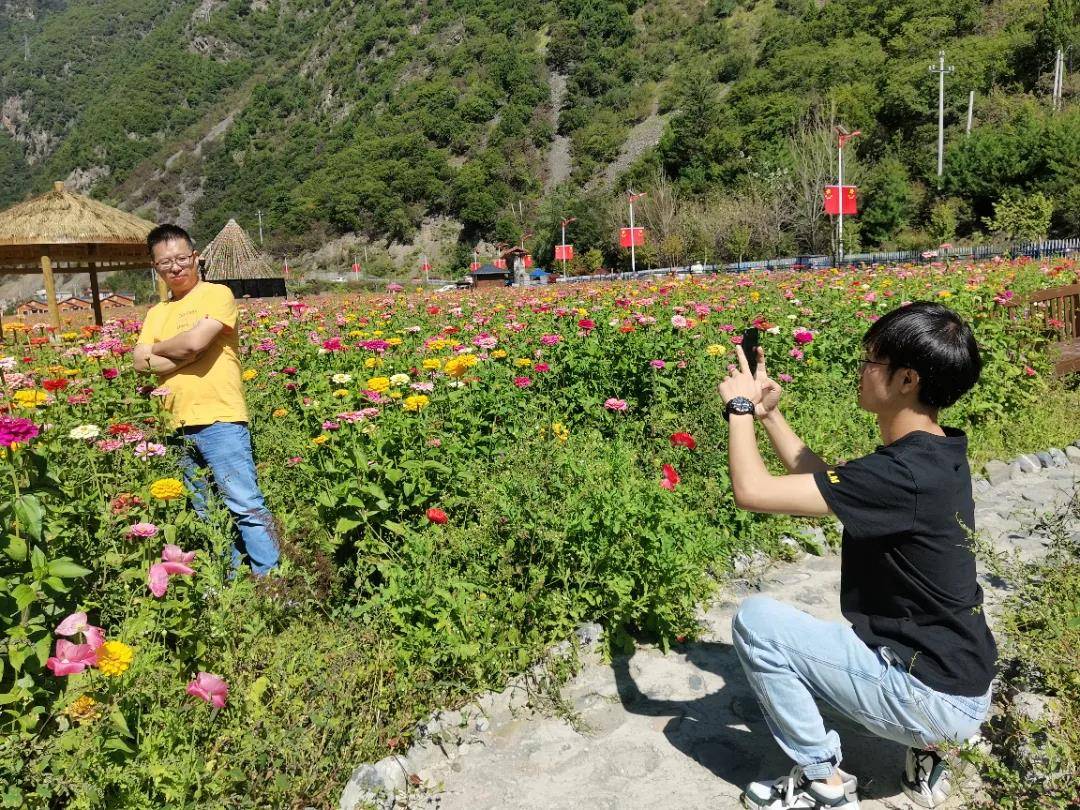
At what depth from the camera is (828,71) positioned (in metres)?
68.4

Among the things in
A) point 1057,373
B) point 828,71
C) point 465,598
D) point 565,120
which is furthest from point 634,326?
point 565,120

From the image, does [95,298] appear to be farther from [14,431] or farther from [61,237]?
[14,431]

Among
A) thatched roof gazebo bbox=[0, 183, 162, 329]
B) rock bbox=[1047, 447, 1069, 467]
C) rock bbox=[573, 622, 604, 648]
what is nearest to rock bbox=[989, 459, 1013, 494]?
rock bbox=[1047, 447, 1069, 467]

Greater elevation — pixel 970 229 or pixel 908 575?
pixel 970 229

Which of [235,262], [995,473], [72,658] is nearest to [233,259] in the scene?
[235,262]

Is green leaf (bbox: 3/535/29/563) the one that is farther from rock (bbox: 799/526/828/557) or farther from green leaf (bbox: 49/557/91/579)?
rock (bbox: 799/526/828/557)

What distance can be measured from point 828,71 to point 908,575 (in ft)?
255

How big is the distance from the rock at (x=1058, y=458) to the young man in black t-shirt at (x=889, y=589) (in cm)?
384

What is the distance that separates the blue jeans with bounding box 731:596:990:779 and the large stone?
3286 mm

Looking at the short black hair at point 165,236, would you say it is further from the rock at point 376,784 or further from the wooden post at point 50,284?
the wooden post at point 50,284

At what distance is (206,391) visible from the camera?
10.1ft

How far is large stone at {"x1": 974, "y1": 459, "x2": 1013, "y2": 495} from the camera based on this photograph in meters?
4.73

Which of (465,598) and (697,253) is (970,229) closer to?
(697,253)

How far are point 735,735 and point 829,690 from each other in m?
0.63
